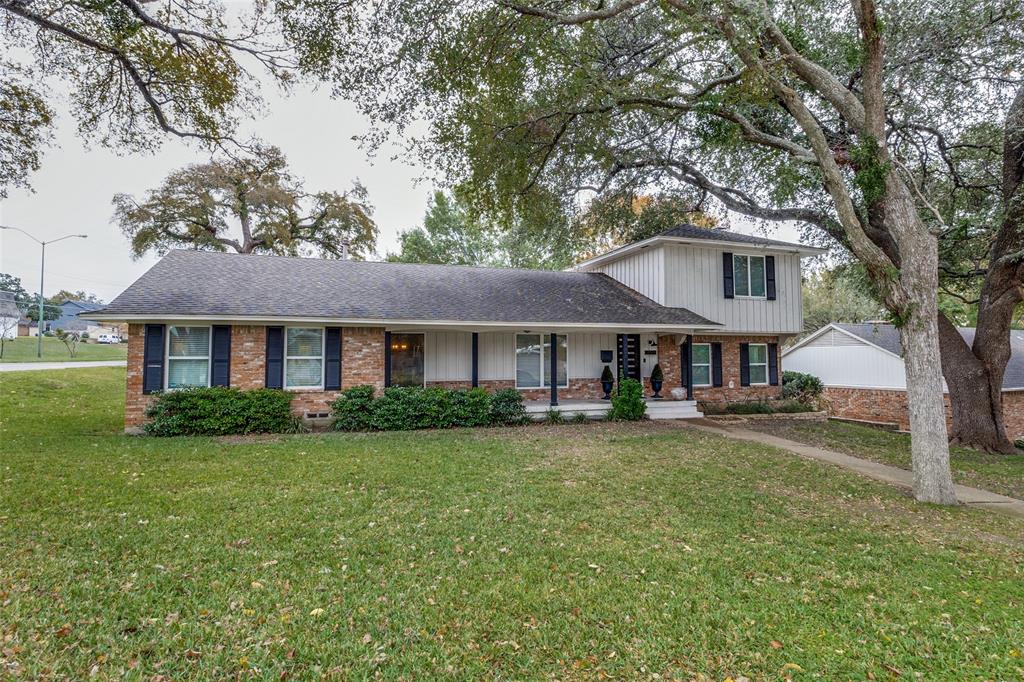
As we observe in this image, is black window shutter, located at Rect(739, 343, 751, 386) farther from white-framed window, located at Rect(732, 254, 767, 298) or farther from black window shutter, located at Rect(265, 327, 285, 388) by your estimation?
black window shutter, located at Rect(265, 327, 285, 388)

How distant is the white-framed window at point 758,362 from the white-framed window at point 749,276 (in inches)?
71.7

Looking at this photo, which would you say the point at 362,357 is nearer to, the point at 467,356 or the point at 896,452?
the point at 467,356

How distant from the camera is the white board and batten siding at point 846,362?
18.4 meters

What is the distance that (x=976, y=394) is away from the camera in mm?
11344

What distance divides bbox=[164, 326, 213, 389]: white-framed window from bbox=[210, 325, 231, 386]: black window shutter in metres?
0.14

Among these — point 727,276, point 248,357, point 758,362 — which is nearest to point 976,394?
point 758,362

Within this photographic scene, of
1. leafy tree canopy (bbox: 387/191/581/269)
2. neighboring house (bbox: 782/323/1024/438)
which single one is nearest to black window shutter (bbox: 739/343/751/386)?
neighboring house (bbox: 782/323/1024/438)

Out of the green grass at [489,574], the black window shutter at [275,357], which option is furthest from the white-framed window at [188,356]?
the green grass at [489,574]

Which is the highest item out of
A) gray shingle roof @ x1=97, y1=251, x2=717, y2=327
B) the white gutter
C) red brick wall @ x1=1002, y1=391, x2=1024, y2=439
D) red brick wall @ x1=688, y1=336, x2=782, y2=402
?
gray shingle roof @ x1=97, y1=251, x2=717, y2=327

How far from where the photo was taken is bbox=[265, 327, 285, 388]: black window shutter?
11.8m

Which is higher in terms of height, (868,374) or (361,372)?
(361,372)

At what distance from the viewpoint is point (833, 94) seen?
7.58 meters

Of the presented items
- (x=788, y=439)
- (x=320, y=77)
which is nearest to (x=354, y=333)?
(x=320, y=77)

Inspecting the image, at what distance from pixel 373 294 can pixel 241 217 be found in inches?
672
